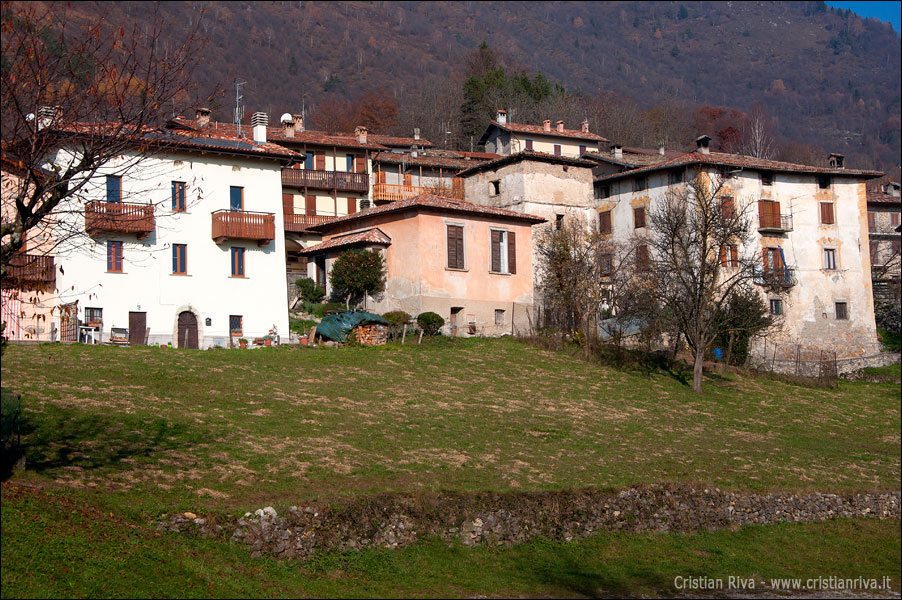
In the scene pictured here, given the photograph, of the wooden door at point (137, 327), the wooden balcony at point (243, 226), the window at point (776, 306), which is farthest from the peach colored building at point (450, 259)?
the window at point (776, 306)

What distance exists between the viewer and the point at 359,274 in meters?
44.4

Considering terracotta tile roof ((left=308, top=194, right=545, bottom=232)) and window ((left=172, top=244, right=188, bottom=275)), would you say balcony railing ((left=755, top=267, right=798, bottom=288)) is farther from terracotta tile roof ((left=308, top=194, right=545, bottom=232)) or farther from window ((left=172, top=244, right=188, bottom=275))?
window ((left=172, top=244, right=188, bottom=275))

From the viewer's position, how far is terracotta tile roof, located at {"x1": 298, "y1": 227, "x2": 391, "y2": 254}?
45.6 m

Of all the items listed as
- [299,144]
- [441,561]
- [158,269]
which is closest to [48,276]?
[158,269]

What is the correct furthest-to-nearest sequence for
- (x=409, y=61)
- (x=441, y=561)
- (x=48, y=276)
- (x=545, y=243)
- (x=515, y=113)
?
(x=409, y=61) < (x=515, y=113) < (x=545, y=243) < (x=48, y=276) < (x=441, y=561)

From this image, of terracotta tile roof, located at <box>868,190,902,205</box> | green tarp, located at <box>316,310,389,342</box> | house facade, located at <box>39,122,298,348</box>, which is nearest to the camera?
house facade, located at <box>39,122,298,348</box>

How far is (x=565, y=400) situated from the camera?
110ft

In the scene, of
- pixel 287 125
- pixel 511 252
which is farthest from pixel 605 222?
pixel 287 125

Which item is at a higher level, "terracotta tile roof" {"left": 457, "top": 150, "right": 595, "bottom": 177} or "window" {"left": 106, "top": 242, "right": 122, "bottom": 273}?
"terracotta tile roof" {"left": 457, "top": 150, "right": 595, "bottom": 177}

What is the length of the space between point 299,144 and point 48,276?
102ft

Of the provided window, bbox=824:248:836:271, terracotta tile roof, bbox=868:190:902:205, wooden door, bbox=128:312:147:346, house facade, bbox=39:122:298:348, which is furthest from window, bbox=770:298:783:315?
wooden door, bbox=128:312:147:346

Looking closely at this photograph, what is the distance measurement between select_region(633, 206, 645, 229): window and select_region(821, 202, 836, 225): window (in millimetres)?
12086

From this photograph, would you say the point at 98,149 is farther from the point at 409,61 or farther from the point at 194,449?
the point at 409,61

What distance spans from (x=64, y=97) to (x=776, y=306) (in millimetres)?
51281
